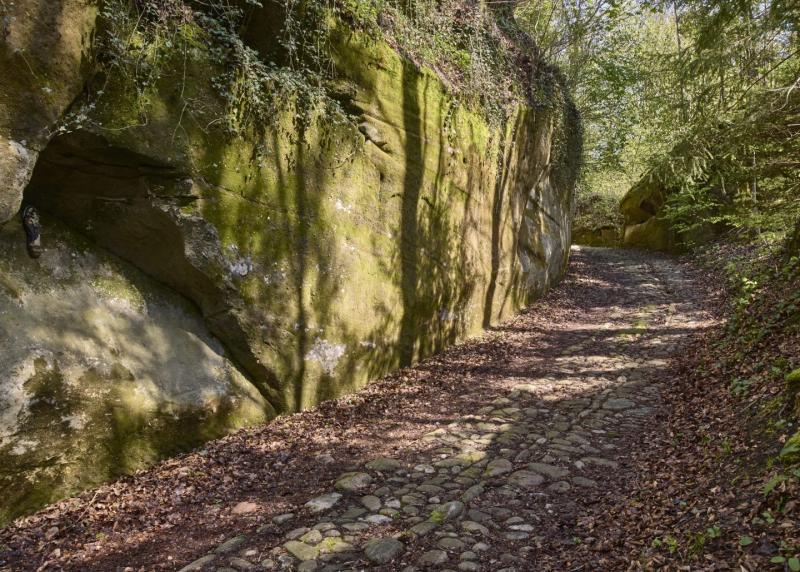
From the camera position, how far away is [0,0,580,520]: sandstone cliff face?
476 centimetres

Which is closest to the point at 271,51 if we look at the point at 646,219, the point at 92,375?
the point at 92,375

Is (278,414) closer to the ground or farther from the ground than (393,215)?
closer to the ground

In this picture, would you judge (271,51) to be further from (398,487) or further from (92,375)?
(398,487)

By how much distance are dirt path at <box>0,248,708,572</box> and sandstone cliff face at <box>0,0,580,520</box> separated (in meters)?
0.50

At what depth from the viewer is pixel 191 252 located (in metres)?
6.00

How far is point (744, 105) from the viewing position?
9102mm

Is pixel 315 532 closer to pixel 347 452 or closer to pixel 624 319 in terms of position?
pixel 347 452

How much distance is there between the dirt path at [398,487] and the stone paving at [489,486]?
0.05 feet

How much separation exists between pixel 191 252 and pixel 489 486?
13.2ft

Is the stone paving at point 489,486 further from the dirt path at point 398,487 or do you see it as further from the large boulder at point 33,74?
the large boulder at point 33,74

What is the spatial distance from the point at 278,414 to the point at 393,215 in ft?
11.7

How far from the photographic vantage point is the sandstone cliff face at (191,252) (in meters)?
4.76

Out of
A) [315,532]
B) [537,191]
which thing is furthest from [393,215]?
[537,191]

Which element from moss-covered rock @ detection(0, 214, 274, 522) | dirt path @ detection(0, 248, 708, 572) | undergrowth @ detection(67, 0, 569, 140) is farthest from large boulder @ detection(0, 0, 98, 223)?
dirt path @ detection(0, 248, 708, 572)
